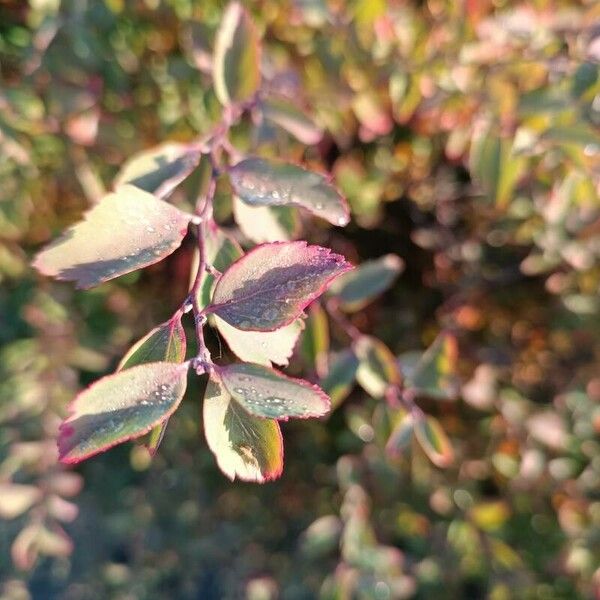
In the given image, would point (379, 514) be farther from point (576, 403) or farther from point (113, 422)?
point (113, 422)

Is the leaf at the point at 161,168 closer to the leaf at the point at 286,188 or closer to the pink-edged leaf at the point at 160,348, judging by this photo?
the leaf at the point at 286,188

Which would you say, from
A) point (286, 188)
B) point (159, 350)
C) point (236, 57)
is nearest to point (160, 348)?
point (159, 350)

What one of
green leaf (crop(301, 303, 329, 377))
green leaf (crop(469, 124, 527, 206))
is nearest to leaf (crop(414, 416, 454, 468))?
green leaf (crop(301, 303, 329, 377))

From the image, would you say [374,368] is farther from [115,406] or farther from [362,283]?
[115,406]

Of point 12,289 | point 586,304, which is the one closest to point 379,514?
point 586,304

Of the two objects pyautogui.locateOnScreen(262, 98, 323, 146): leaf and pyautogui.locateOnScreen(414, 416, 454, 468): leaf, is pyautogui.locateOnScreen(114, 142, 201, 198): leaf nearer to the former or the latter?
pyautogui.locateOnScreen(262, 98, 323, 146): leaf

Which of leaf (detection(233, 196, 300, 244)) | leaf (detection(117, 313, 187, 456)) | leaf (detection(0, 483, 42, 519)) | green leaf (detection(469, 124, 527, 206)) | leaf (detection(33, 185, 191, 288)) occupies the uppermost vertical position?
leaf (detection(33, 185, 191, 288))

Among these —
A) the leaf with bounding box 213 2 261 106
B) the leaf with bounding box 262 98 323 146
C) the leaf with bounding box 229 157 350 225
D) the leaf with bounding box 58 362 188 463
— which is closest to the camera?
the leaf with bounding box 58 362 188 463
